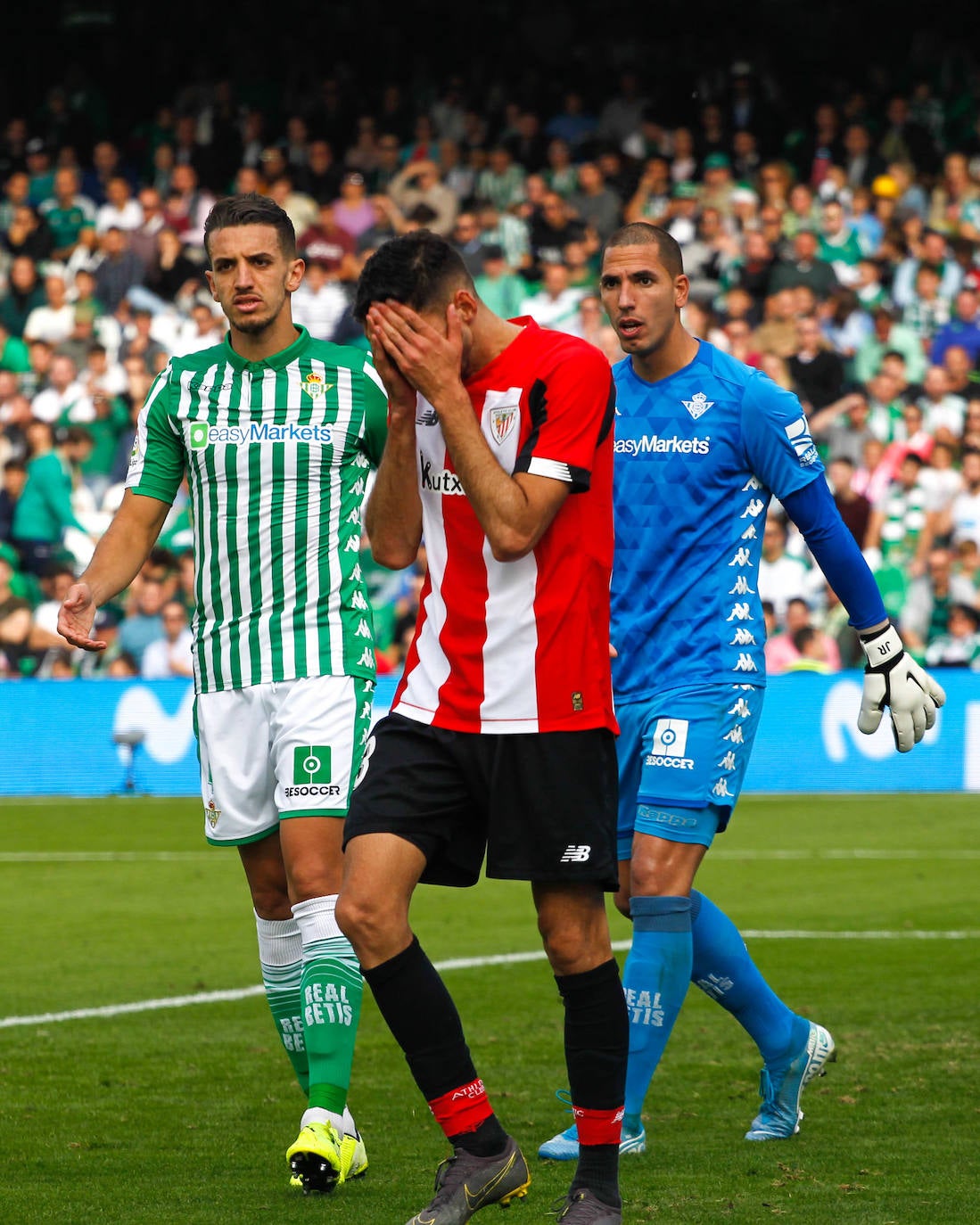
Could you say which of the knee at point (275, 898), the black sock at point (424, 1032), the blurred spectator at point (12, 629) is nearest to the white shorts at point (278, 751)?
the knee at point (275, 898)

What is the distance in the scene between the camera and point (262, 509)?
5.23 metres

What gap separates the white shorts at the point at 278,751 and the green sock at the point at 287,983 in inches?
11.2

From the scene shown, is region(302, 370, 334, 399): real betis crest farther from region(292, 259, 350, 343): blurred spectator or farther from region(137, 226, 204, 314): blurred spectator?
region(137, 226, 204, 314): blurred spectator

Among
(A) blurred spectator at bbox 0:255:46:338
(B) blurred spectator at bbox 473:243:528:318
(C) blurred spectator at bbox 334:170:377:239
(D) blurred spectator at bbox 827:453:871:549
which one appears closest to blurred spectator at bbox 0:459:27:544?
(A) blurred spectator at bbox 0:255:46:338

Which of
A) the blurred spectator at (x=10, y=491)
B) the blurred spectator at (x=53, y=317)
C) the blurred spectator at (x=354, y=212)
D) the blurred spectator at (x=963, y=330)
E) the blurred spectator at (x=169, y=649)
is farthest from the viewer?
the blurred spectator at (x=354, y=212)

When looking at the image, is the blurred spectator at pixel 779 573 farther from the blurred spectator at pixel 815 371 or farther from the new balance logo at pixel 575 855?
the new balance logo at pixel 575 855

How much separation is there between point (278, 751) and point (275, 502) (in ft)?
2.16

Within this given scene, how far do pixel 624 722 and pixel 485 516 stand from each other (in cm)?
158

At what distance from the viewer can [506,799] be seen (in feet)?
13.8

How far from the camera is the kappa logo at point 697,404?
18.1 feet

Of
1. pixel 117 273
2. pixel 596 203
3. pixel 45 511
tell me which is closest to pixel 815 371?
pixel 596 203

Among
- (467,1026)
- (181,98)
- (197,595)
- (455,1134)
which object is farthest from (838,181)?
(455,1134)

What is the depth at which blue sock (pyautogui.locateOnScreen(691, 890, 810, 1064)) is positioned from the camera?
5.55 m

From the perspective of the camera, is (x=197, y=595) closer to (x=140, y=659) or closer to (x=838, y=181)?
(x=140, y=659)
